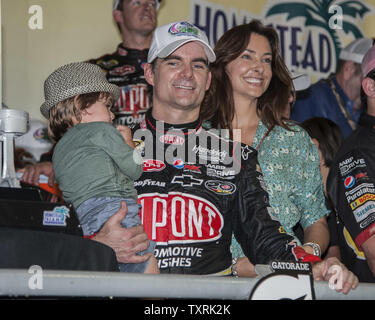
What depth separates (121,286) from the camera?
143 centimetres

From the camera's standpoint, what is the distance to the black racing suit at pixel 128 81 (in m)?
3.92

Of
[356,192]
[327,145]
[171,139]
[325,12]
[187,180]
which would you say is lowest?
[327,145]

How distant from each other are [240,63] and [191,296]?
68.7 inches

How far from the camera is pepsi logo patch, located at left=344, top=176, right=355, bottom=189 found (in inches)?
107

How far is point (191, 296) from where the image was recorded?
58.7 inches

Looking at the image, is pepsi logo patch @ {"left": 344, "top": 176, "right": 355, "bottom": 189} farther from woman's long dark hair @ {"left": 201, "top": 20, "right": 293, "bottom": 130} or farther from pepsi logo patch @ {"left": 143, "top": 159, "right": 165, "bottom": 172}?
pepsi logo patch @ {"left": 143, "top": 159, "right": 165, "bottom": 172}

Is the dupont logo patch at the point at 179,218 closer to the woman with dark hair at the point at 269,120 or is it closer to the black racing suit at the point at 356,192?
the woman with dark hair at the point at 269,120

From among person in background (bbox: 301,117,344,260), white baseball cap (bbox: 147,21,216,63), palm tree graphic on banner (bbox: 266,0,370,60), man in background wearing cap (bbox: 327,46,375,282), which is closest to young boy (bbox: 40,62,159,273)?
white baseball cap (bbox: 147,21,216,63)

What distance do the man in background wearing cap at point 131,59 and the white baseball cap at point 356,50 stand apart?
1480 millimetres

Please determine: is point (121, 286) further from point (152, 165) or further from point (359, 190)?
point (359, 190)

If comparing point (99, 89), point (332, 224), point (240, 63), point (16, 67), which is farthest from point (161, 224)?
point (16, 67)

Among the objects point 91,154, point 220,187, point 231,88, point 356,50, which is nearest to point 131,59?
point 231,88

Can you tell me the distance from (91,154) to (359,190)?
118cm
